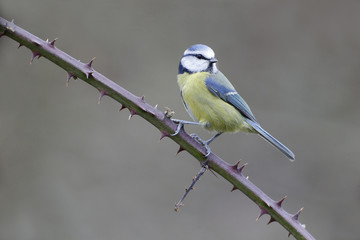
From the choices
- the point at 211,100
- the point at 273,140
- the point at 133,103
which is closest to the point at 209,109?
the point at 211,100

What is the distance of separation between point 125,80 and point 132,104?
3785mm

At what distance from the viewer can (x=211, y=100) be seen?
3.20 metres

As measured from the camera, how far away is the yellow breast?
10.1 ft

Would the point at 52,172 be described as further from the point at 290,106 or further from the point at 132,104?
the point at 132,104

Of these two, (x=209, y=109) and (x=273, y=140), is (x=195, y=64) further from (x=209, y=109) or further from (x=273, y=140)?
(x=273, y=140)

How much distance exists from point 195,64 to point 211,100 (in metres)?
0.39

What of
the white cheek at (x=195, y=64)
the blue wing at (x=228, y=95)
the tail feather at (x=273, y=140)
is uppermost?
the white cheek at (x=195, y=64)

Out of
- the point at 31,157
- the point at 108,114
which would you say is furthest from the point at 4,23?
the point at 108,114

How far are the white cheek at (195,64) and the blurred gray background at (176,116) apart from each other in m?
1.87

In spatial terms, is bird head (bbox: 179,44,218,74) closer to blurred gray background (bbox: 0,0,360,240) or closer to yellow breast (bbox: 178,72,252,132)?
yellow breast (bbox: 178,72,252,132)

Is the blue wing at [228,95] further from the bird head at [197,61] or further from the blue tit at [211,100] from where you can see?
the bird head at [197,61]

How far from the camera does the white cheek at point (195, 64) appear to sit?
11.3 ft

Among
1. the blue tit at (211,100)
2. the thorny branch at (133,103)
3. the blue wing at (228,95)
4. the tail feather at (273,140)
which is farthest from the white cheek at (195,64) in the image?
the thorny branch at (133,103)

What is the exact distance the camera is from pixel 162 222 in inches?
191
